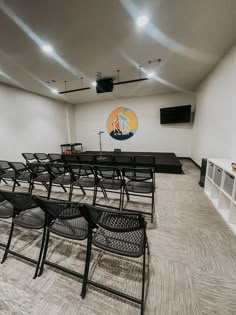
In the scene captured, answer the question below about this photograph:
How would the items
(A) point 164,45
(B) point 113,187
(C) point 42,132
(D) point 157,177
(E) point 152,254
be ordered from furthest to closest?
(C) point 42,132, (D) point 157,177, (A) point 164,45, (B) point 113,187, (E) point 152,254

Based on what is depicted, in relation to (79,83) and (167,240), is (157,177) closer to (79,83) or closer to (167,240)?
(167,240)

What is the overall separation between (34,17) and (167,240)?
11.7 feet

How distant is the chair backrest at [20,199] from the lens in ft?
4.38

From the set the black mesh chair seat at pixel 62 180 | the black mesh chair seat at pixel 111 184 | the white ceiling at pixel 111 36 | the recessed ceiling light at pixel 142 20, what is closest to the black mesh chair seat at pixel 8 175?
the black mesh chair seat at pixel 62 180

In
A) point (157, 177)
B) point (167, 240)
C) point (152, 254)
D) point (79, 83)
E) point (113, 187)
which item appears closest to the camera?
point (152, 254)

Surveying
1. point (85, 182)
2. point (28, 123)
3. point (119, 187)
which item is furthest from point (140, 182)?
point (28, 123)

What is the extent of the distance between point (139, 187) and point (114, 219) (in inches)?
48.0

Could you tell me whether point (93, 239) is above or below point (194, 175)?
above

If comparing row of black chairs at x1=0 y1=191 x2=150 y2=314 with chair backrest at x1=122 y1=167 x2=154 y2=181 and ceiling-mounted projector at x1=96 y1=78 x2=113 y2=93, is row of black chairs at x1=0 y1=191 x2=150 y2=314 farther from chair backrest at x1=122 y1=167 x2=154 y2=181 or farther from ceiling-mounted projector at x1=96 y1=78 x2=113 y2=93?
ceiling-mounted projector at x1=96 y1=78 x2=113 y2=93

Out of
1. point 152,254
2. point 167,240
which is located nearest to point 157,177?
point 167,240

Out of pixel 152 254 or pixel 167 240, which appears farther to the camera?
pixel 167 240

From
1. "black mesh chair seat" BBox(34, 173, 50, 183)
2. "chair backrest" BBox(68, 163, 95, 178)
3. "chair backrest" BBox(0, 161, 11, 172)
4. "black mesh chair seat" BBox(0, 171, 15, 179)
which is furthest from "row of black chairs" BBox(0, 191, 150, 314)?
"chair backrest" BBox(0, 161, 11, 172)

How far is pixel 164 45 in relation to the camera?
2.67 meters

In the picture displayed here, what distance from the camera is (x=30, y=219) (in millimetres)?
1556
